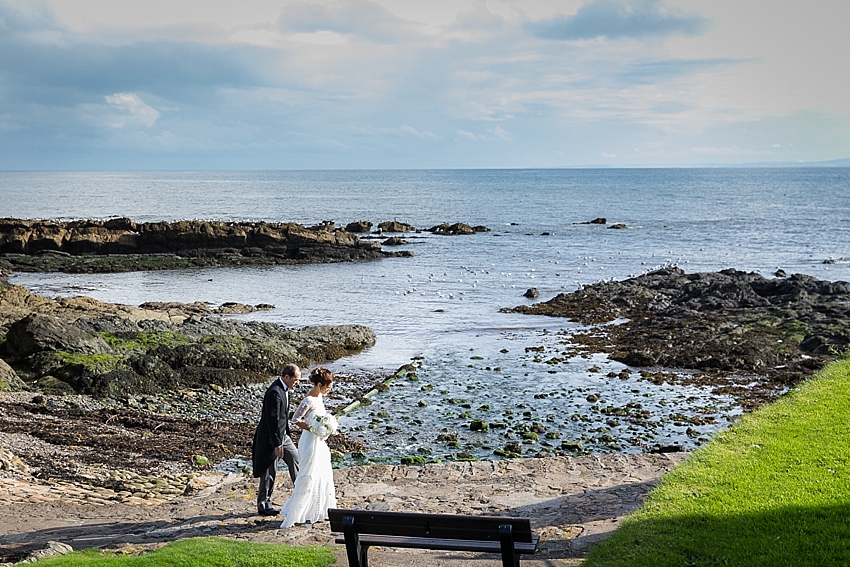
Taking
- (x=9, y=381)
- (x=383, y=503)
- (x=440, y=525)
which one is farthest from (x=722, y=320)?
(x=440, y=525)

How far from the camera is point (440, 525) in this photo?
7.13 metres

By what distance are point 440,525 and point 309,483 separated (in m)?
3.63

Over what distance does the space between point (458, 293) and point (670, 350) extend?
1698cm

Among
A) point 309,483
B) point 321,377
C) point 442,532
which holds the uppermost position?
point 321,377

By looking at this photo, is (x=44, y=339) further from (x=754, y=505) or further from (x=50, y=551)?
(x=754, y=505)

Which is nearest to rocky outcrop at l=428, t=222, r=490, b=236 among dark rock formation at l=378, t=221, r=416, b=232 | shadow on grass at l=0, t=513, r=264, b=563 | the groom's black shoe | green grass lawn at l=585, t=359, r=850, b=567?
dark rock formation at l=378, t=221, r=416, b=232

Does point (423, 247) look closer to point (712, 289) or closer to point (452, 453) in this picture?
point (712, 289)

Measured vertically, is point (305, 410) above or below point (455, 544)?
above

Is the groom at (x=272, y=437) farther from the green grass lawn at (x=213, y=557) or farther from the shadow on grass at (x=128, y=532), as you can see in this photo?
the green grass lawn at (x=213, y=557)

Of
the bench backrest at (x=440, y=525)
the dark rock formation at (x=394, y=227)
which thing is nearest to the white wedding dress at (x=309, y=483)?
the bench backrest at (x=440, y=525)

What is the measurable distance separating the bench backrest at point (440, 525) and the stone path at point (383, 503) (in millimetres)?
1243

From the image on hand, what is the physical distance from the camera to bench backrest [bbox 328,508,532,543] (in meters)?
6.98

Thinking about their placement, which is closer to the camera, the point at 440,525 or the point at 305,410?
the point at 440,525

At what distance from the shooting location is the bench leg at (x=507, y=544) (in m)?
6.94
